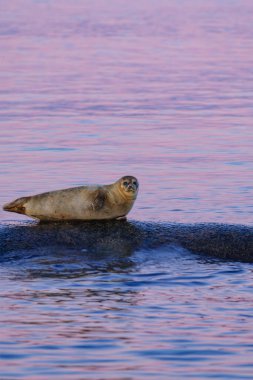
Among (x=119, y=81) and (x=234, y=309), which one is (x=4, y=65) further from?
(x=234, y=309)

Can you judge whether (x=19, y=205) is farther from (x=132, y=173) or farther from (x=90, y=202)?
(x=132, y=173)

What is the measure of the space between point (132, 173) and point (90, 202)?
18.4ft

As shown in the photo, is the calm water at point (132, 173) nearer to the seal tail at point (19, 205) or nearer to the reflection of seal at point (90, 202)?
the reflection of seal at point (90, 202)

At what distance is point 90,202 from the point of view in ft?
41.0

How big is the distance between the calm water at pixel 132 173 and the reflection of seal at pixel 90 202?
0.66 m

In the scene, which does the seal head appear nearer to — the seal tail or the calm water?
the calm water

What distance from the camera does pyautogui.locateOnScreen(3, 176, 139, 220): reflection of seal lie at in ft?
41.0

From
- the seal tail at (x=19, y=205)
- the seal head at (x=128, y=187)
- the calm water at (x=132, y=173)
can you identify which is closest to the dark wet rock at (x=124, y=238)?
the calm water at (x=132, y=173)

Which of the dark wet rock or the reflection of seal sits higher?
the reflection of seal

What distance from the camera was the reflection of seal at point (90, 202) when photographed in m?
12.5

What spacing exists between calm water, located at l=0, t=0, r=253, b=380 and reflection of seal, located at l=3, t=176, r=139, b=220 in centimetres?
66

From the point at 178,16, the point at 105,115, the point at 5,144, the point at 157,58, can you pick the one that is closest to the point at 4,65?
the point at 157,58

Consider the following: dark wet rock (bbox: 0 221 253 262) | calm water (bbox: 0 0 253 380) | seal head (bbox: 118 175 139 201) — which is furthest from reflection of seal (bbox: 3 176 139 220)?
calm water (bbox: 0 0 253 380)

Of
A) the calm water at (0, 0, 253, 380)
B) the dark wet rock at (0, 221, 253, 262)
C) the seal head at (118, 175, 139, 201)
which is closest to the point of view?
the calm water at (0, 0, 253, 380)
